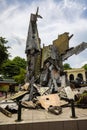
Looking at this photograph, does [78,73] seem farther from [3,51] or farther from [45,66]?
[45,66]

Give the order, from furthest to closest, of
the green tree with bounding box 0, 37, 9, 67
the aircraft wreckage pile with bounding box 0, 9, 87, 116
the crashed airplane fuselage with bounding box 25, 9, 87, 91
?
the green tree with bounding box 0, 37, 9, 67 → the crashed airplane fuselage with bounding box 25, 9, 87, 91 → the aircraft wreckage pile with bounding box 0, 9, 87, 116

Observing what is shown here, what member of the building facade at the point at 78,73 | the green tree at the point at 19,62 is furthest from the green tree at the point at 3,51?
the green tree at the point at 19,62

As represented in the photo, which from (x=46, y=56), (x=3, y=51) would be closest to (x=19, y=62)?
(x=3, y=51)

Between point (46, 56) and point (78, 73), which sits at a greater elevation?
point (78, 73)

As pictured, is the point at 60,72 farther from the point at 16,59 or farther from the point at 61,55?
the point at 16,59

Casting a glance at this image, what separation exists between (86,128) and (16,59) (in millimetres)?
52403

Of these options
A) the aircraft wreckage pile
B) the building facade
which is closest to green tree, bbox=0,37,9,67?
the aircraft wreckage pile

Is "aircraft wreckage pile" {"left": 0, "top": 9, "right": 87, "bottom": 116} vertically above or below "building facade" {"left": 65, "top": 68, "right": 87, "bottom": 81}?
below

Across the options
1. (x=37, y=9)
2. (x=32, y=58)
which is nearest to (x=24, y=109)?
(x=32, y=58)

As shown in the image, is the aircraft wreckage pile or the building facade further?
the building facade

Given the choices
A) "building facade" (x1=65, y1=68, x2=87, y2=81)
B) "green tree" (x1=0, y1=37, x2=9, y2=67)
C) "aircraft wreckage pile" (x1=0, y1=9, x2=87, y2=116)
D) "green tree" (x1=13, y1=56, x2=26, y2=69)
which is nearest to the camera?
"aircraft wreckage pile" (x1=0, y1=9, x2=87, y2=116)


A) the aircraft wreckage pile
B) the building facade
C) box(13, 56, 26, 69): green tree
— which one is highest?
box(13, 56, 26, 69): green tree

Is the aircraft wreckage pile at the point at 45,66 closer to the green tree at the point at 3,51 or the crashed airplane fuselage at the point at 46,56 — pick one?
the crashed airplane fuselage at the point at 46,56

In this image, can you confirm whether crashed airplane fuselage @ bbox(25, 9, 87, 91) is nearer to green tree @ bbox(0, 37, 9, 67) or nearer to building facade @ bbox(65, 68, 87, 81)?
green tree @ bbox(0, 37, 9, 67)
